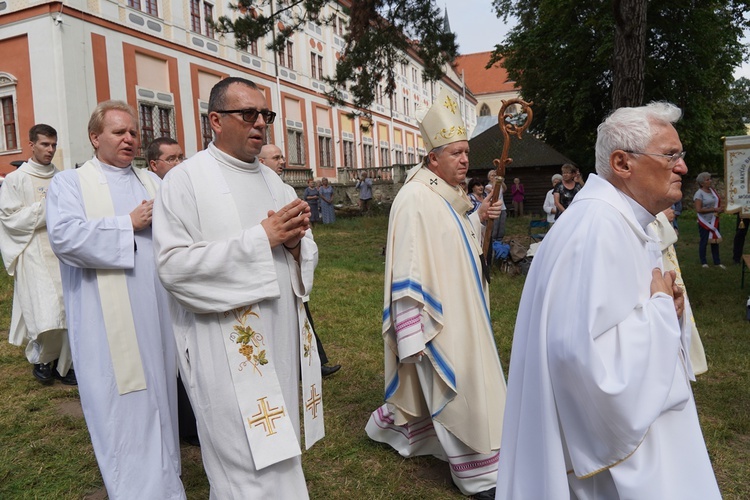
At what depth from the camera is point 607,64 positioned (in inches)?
851

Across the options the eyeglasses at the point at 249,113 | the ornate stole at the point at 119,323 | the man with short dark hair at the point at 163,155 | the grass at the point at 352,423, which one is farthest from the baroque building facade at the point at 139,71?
the eyeglasses at the point at 249,113

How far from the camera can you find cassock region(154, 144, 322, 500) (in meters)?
2.33

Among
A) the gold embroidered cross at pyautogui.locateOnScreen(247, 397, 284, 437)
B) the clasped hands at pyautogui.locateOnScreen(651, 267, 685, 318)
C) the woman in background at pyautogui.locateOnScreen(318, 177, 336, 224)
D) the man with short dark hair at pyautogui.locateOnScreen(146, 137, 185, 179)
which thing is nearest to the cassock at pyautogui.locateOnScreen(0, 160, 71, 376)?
the man with short dark hair at pyautogui.locateOnScreen(146, 137, 185, 179)

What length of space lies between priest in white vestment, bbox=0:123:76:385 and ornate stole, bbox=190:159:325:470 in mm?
3290

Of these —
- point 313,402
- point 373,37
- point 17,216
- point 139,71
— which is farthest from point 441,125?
Answer: point 139,71

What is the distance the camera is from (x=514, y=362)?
2203 millimetres

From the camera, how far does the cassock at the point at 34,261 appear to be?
5.13m

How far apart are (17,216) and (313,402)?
12.6 feet

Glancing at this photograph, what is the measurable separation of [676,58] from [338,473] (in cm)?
2266

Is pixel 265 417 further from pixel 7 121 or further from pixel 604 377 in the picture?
pixel 7 121

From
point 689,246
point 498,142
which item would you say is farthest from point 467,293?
point 498,142

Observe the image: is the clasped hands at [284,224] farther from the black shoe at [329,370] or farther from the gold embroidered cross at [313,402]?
the black shoe at [329,370]

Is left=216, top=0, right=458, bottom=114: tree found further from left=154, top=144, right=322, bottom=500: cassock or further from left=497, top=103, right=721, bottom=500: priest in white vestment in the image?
left=497, top=103, right=721, bottom=500: priest in white vestment

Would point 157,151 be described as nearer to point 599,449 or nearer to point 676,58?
point 599,449
